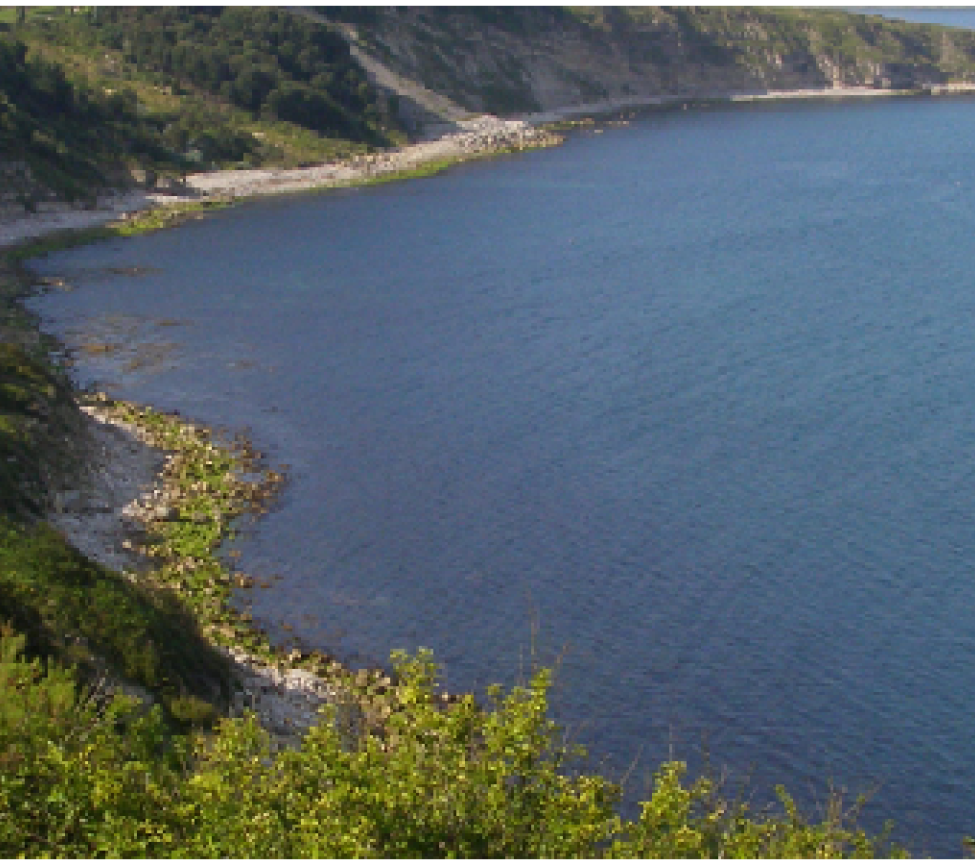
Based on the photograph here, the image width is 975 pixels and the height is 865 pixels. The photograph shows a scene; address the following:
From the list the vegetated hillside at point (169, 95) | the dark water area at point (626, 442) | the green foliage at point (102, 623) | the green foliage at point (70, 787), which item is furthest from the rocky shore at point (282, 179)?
the green foliage at point (70, 787)

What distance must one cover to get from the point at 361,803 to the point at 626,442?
148ft

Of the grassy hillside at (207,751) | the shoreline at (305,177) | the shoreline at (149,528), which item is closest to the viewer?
the grassy hillside at (207,751)

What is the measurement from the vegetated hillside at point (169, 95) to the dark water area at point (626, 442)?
44.0 feet

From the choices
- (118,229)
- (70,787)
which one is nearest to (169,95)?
(118,229)

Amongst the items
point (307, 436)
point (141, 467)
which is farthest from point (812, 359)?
point (141, 467)

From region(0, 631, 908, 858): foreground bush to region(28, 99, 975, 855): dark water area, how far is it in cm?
1120

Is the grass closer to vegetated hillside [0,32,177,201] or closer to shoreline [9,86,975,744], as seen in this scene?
shoreline [9,86,975,744]

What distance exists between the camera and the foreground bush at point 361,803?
62.7ft

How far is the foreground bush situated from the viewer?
19125 mm

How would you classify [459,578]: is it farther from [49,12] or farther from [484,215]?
[49,12]

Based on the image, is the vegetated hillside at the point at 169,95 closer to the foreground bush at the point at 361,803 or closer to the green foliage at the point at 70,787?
the green foliage at the point at 70,787

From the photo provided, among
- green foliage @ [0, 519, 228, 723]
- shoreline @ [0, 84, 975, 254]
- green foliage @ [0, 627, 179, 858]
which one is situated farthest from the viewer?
shoreline @ [0, 84, 975, 254]

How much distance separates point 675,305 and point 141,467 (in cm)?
4468

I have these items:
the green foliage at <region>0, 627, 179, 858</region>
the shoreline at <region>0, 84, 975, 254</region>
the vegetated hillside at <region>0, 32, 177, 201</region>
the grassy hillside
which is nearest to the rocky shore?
the shoreline at <region>0, 84, 975, 254</region>
